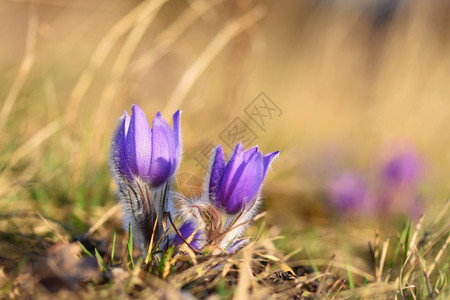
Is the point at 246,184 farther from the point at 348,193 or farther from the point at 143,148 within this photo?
the point at 348,193

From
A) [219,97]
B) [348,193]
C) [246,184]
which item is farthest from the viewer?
[219,97]

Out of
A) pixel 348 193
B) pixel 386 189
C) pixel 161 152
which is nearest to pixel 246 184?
pixel 161 152

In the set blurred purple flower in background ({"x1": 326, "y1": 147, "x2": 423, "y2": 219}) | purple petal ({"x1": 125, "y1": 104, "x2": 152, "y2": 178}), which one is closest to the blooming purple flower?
blurred purple flower in background ({"x1": 326, "y1": 147, "x2": 423, "y2": 219})

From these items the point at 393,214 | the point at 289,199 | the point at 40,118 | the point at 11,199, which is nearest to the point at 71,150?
the point at 11,199

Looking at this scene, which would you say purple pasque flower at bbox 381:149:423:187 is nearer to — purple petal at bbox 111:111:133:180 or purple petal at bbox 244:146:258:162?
purple petal at bbox 244:146:258:162

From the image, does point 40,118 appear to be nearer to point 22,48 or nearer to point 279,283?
point 279,283
